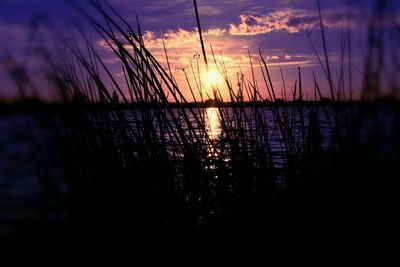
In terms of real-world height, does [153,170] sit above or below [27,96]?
below

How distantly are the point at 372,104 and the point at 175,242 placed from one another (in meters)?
A: 1.10

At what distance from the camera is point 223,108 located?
256 centimetres

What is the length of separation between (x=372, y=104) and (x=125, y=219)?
1205mm

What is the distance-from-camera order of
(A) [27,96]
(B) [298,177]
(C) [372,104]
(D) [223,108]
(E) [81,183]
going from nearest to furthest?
(C) [372,104]
(A) [27,96]
(E) [81,183]
(B) [298,177]
(D) [223,108]

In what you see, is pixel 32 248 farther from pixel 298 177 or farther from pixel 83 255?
pixel 298 177

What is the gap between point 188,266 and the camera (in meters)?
1.56

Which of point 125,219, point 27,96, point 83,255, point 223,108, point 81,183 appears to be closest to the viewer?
point 27,96

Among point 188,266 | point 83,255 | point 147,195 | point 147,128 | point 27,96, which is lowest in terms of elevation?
point 188,266

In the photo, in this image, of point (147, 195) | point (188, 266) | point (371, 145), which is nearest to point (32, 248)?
point (147, 195)

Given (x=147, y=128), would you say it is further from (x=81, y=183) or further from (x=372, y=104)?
(x=372, y=104)

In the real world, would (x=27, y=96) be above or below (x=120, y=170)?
above

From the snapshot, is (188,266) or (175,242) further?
(175,242)

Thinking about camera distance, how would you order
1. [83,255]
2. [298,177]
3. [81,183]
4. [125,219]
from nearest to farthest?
1. [83,255]
2. [81,183]
3. [125,219]
4. [298,177]

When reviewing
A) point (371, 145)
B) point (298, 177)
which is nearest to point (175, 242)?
point (298, 177)
